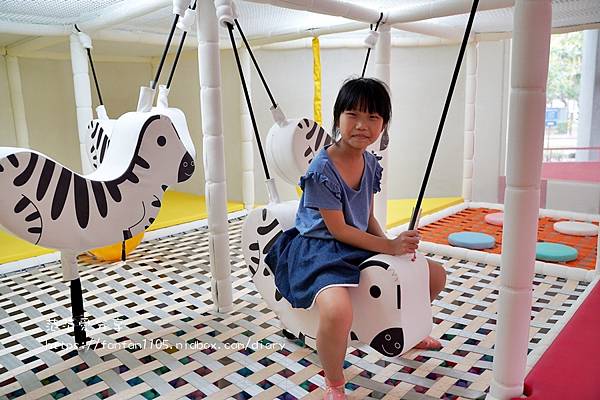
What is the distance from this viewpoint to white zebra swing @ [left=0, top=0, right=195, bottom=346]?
1520 millimetres

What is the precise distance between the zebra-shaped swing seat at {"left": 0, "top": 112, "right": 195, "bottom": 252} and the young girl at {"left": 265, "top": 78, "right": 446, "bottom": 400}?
558 mm

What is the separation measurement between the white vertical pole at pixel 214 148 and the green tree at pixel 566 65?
13.0ft

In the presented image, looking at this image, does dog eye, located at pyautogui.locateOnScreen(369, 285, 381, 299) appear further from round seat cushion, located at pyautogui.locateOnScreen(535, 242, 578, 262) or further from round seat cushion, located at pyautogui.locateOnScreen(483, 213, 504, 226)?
round seat cushion, located at pyautogui.locateOnScreen(483, 213, 504, 226)

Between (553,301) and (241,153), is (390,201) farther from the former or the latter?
(553,301)

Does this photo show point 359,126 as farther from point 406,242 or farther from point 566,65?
point 566,65

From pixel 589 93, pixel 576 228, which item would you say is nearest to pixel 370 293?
pixel 576 228

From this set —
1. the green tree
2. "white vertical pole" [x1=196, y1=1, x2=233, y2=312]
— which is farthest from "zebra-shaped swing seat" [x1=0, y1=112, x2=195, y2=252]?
the green tree

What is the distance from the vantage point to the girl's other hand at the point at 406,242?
1.38m

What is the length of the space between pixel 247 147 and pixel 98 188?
2227mm

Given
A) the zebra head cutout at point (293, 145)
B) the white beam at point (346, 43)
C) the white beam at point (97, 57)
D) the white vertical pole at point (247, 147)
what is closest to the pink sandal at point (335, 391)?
the zebra head cutout at point (293, 145)

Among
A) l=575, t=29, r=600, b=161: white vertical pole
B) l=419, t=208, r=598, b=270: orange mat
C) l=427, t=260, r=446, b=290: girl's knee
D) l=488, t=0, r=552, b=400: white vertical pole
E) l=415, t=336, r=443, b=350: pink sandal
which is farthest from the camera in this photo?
l=575, t=29, r=600, b=161: white vertical pole

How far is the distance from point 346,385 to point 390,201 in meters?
2.92

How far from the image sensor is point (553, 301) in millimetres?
2146

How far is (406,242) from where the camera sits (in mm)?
1385
